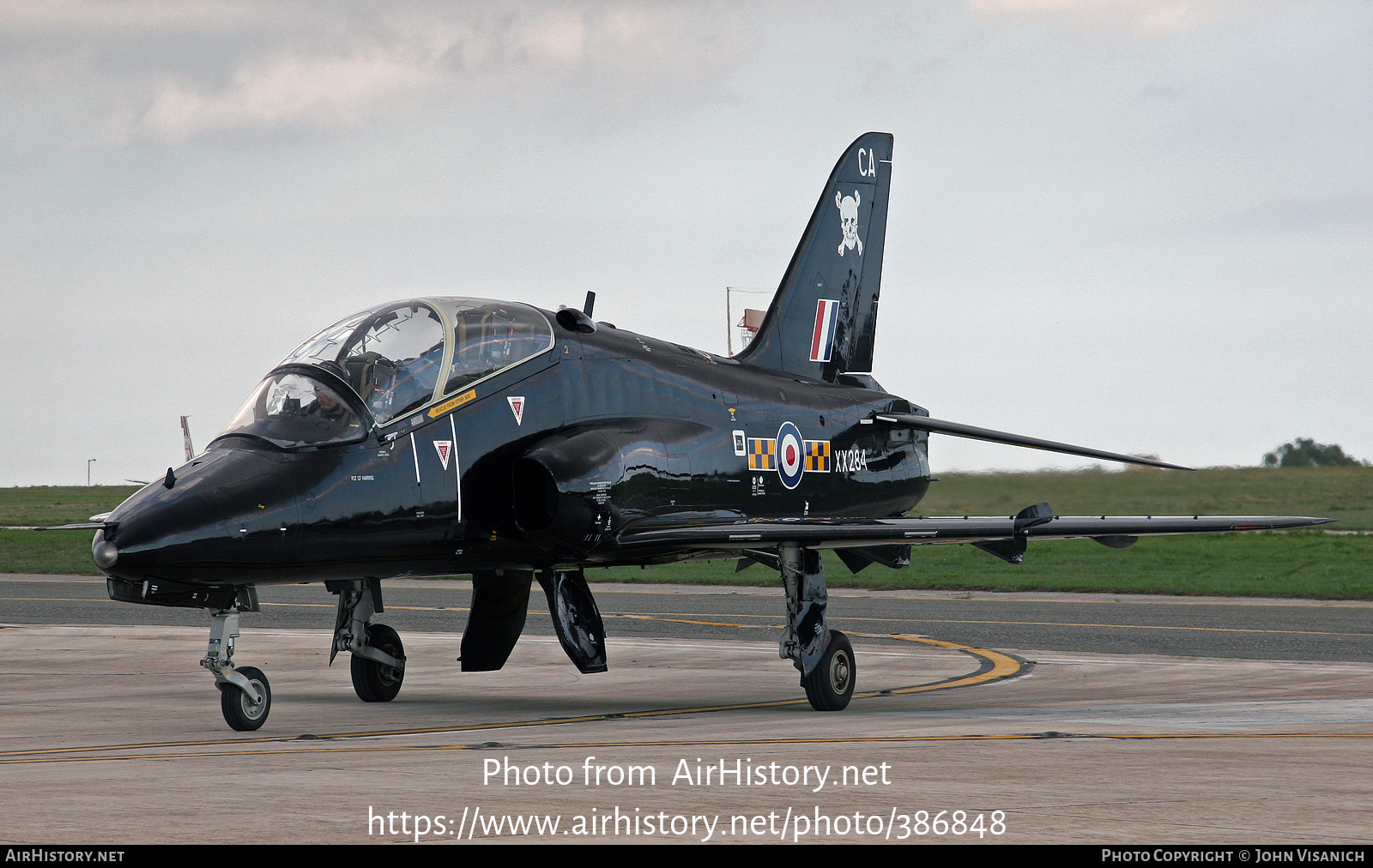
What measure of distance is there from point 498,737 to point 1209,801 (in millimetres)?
5325

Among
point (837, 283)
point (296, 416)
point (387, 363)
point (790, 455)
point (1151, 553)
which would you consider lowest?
point (1151, 553)

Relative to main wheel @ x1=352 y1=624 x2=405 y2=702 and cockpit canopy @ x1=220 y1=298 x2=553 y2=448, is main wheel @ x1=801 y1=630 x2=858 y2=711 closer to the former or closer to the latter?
cockpit canopy @ x1=220 y1=298 x2=553 y2=448

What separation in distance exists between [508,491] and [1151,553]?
28413mm

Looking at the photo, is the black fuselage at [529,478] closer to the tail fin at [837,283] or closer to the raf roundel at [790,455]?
the raf roundel at [790,455]

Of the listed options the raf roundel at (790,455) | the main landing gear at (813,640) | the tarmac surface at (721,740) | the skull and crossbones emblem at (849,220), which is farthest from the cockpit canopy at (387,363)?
the skull and crossbones emblem at (849,220)

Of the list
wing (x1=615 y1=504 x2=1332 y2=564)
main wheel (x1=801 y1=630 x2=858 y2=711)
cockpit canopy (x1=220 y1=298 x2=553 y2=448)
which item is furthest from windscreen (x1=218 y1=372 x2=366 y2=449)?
main wheel (x1=801 y1=630 x2=858 y2=711)

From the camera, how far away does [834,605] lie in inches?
1062

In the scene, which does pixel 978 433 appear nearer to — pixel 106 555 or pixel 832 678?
pixel 832 678

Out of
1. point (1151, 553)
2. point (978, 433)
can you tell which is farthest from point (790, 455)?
point (1151, 553)

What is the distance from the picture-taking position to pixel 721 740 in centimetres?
1015

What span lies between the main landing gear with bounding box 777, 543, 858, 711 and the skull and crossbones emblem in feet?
19.5

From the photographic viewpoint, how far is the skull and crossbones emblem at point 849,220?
1864 centimetres

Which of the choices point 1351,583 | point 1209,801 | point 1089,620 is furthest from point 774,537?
point 1351,583

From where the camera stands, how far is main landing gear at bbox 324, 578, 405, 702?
45.5 ft
